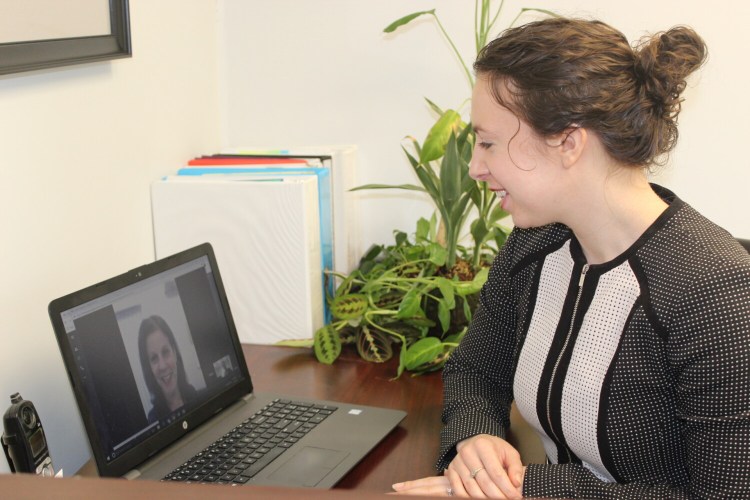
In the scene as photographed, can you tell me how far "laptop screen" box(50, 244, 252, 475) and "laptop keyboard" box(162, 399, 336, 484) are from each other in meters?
0.06

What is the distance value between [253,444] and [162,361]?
0.18 meters

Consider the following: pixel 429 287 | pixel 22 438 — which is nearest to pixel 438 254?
pixel 429 287

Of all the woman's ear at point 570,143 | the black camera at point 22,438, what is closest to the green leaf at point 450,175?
the woman's ear at point 570,143

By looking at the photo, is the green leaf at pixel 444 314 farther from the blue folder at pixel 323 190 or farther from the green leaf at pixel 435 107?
the green leaf at pixel 435 107

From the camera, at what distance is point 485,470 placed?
1.20 m

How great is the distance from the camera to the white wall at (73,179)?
1.21 m

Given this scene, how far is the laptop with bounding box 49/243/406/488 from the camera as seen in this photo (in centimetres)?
114

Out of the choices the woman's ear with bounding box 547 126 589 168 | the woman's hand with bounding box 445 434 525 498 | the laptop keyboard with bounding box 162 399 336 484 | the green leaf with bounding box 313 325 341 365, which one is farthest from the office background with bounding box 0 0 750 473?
the woman's ear with bounding box 547 126 589 168

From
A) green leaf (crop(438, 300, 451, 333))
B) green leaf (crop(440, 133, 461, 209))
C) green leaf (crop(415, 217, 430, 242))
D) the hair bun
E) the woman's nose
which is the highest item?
the hair bun

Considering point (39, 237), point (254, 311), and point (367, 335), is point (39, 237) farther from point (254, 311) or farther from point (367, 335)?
point (367, 335)

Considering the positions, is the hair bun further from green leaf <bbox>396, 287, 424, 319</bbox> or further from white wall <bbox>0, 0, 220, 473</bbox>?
white wall <bbox>0, 0, 220, 473</bbox>

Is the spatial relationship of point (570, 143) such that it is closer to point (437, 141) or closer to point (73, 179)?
point (437, 141)

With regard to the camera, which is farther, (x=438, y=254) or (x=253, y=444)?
(x=438, y=254)

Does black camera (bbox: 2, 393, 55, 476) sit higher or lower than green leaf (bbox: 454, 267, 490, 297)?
lower
